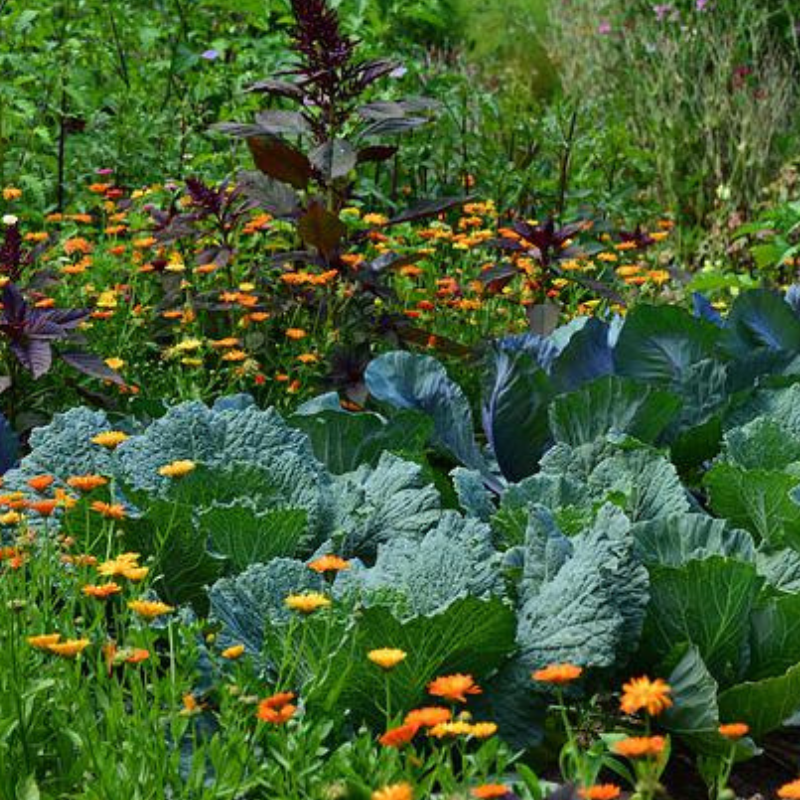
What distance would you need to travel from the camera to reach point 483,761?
187 centimetres

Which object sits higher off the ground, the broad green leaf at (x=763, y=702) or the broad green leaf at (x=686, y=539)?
the broad green leaf at (x=686, y=539)

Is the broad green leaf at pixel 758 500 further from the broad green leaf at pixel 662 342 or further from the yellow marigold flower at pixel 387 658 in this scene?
the yellow marigold flower at pixel 387 658

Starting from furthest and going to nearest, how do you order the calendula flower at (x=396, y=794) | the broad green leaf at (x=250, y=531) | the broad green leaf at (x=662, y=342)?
the broad green leaf at (x=662, y=342)
the broad green leaf at (x=250, y=531)
the calendula flower at (x=396, y=794)

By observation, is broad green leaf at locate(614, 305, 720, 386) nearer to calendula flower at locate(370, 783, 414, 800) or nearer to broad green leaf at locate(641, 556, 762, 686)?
broad green leaf at locate(641, 556, 762, 686)

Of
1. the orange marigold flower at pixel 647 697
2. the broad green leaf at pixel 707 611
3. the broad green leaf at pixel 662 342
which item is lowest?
the broad green leaf at pixel 707 611

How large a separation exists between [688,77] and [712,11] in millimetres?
1353

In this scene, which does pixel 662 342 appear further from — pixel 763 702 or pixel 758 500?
pixel 763 702

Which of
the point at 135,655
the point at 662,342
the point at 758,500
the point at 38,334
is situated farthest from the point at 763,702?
the point at 38,334

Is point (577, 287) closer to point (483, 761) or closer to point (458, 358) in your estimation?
point (458, 358)

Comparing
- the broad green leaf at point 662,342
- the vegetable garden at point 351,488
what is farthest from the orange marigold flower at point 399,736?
the broad green leaf at point 662,342

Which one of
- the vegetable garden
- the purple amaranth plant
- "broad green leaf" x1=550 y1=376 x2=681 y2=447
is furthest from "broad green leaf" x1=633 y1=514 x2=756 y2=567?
the purple amaranth plant

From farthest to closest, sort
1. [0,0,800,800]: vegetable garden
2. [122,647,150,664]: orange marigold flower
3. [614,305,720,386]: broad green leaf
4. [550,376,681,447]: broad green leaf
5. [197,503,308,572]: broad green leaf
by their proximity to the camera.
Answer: [614,305,720,386]: broad green leaf, [550,376,681,447]: broad green leaf, [197,503,308,572]: broad green leaf, [0,0,800,800]: vegetable garden, [122,647,150,664]: orange marigold flower

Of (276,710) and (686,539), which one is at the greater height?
(276,710)

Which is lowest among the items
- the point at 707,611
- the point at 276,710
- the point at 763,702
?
the point at 763,702
